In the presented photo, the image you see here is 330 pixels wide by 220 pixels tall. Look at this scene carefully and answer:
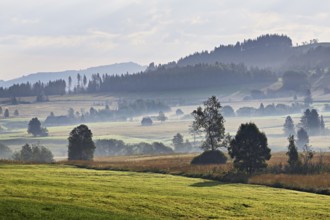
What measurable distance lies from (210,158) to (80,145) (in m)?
34.0

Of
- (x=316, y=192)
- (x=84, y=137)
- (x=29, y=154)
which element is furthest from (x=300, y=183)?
(x=29, y=154)

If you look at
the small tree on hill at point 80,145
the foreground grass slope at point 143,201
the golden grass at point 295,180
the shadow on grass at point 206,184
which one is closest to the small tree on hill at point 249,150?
the golden grass at point 295,180

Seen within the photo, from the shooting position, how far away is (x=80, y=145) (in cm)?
13125

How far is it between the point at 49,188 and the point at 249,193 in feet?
78.0

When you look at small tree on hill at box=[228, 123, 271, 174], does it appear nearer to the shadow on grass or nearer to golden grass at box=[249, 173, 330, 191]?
golden grass at box=[249, 173, 330, 191]

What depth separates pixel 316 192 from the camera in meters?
71.5

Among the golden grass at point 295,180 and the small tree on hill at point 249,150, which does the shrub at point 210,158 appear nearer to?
the small tree on hill at point 249,150

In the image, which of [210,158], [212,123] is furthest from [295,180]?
[212,123]

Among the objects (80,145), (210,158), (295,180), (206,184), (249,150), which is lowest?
(295,180)

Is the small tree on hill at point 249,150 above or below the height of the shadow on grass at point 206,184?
above

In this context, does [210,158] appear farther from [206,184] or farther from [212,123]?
[206,184]

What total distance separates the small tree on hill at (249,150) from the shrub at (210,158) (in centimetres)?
1531

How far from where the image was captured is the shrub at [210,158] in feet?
365

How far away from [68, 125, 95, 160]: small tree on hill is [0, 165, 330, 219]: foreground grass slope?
62.9m
